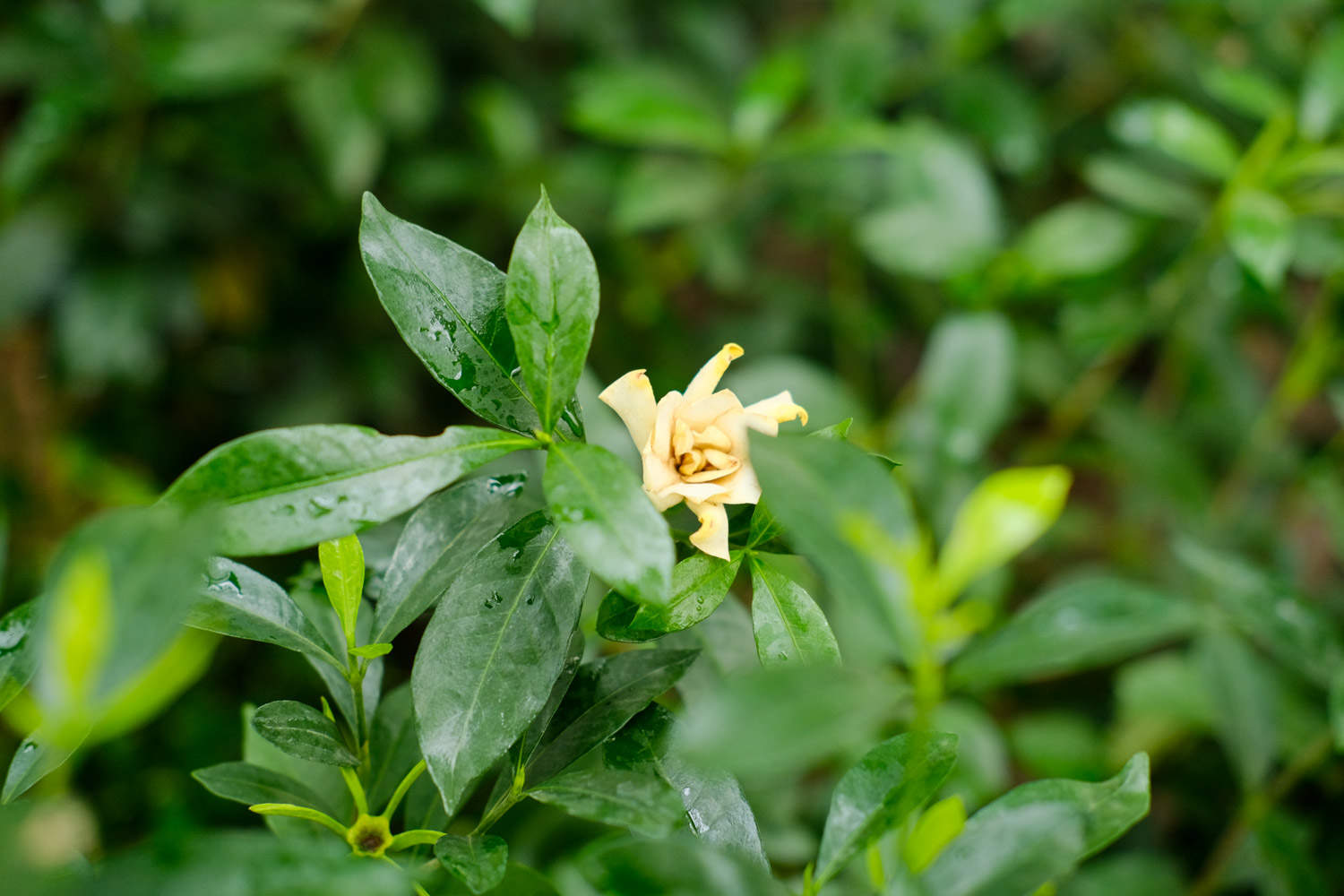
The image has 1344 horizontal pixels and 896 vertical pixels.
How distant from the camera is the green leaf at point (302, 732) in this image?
1.18ft

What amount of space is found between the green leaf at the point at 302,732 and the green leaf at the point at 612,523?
15cm

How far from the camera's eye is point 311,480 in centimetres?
32

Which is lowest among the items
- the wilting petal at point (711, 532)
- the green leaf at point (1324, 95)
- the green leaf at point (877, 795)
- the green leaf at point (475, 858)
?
the green leaf at point (475, 858)

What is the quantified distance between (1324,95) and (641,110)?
704 millimetres

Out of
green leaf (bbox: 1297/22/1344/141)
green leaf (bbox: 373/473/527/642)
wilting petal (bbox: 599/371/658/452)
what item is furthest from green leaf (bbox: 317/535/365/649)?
green leaf (bbox: 1297/22/1344/141)

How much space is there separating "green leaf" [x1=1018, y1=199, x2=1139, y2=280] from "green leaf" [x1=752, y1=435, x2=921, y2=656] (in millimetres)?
790

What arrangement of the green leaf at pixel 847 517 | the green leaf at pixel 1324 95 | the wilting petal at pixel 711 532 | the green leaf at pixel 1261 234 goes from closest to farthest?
the green leaf at pixel 847 517 < the wilting petal at pixel 711 532 < the green leaf at pixel 1261 234 < the green leaf at pixel 1324 95

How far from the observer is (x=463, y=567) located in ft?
1.23

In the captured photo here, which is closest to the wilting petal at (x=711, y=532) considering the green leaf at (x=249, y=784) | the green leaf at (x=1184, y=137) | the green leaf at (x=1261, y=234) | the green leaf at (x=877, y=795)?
the green leaf at (x=877, y=795)

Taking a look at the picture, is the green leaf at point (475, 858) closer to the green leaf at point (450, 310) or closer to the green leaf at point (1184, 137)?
the green leaf at point (450, 310)

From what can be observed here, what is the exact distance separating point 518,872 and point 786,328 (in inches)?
40.8

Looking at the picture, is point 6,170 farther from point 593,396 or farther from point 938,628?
point 938,628

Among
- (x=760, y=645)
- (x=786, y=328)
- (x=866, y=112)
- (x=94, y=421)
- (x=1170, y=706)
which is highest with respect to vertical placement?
(x=866, y=112)

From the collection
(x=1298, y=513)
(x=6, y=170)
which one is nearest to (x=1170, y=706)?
(x=1298, y=513)
